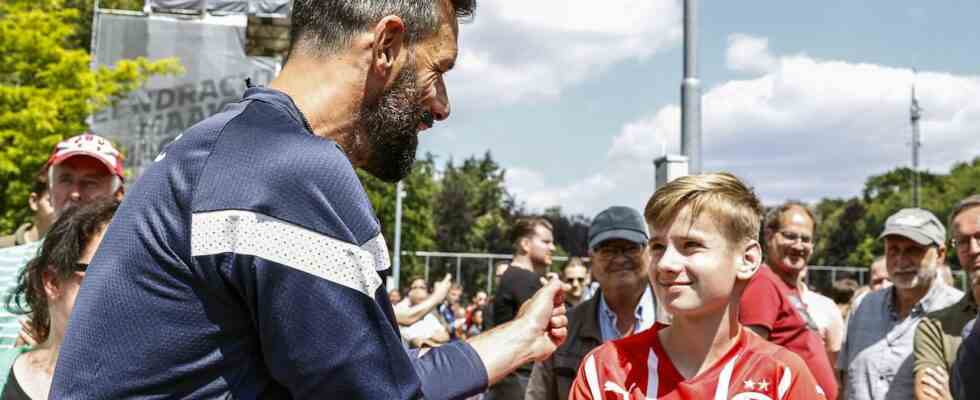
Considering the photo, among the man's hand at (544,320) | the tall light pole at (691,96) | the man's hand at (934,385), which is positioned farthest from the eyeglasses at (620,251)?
the man's hand at (544,320)

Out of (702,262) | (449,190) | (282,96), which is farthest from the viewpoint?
(449,190)

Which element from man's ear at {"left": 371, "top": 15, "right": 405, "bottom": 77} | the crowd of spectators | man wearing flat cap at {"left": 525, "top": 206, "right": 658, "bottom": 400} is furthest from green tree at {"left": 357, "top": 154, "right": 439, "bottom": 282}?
man's ear at {"left": 371, "top": 15, "right": 405, "bottom": 77}

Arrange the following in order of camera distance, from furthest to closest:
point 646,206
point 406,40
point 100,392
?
point 646,206 < point 406,40 < point 100,392

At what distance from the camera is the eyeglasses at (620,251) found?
497 centimetres

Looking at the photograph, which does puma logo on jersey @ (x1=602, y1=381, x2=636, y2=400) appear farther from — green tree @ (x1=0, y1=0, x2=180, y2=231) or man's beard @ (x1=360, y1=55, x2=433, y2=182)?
green tree @ (x1=0, y1=0, x2=180, y2=231)

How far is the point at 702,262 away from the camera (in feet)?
9.57

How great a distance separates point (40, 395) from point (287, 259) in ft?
6.24

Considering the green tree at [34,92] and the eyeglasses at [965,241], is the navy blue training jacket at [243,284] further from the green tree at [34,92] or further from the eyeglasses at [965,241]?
the green tree at [34,92]

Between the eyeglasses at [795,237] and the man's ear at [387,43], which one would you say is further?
the eyeglasses at [795,237]

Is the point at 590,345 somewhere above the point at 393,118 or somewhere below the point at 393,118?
below

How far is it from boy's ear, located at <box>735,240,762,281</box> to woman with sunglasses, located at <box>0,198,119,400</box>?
205 cm

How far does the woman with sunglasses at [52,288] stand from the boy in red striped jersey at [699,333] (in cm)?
167

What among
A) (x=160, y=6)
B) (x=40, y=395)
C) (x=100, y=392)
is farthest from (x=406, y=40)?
(x=160, y=6)

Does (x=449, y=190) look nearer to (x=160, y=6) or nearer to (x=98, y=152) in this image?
(x=160, y=6)
